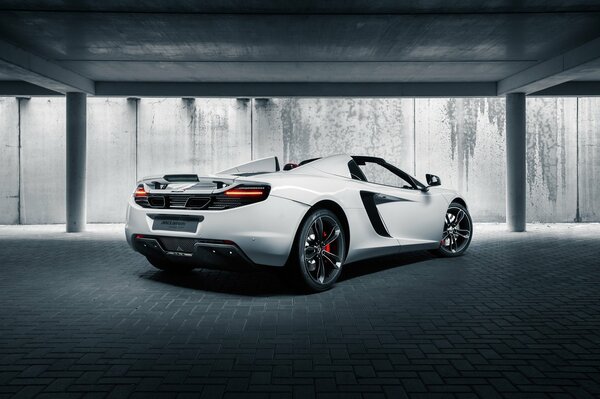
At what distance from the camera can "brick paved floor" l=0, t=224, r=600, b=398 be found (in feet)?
8.61

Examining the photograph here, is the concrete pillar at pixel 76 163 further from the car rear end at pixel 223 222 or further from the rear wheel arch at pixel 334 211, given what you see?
the rear wheel arch at pixel 334 211

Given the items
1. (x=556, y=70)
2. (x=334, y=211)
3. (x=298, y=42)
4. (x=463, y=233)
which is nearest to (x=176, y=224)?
(x=334, y=211)

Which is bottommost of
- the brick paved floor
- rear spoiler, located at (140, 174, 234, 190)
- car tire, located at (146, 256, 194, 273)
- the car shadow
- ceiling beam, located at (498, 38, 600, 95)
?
the brick paved floor

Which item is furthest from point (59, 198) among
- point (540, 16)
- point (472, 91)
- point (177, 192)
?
point (540, 16)

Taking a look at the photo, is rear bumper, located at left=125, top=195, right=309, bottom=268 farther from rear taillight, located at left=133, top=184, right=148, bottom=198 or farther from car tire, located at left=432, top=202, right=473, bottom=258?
car tire, located at left=432, top=202, right=473, bottom=258

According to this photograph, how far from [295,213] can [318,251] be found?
58cm

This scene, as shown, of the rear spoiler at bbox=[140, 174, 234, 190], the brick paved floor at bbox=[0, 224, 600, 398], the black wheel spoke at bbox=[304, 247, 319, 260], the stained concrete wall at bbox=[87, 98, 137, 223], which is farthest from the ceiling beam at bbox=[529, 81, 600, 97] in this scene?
the stained concrete wall at bbox=[87, 98, 137, 223]

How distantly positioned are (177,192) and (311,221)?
1.33 meters

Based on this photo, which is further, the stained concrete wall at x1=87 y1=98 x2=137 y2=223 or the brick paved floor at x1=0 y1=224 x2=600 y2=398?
the stained concrete wall at x1=87 y1=98 x2=137 y2=223

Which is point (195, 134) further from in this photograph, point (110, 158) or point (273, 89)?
point (273, 89)

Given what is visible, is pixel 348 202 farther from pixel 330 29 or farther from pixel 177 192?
pixel 330 29

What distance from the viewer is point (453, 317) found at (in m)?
4.01

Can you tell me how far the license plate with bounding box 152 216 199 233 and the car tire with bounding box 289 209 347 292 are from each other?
38.6 inches

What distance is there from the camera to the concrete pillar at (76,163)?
12258mm
